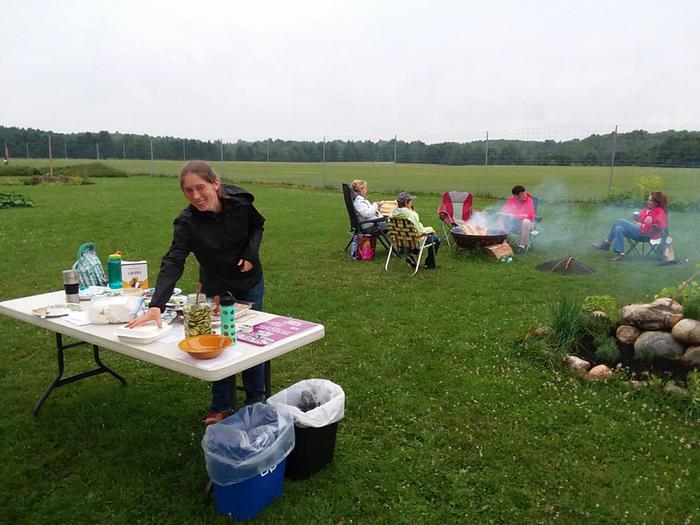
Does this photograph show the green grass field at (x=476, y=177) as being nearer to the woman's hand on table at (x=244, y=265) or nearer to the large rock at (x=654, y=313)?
the large rock at (x=654, y=313)

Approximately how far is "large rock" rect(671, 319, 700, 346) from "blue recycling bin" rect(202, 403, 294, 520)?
2.85 m

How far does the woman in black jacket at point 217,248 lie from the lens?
105 inches

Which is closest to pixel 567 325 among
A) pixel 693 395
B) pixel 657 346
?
pixel 657 346

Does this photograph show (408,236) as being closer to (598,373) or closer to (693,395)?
(598,373)

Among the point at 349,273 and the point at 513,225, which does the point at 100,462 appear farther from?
the point at 513,225

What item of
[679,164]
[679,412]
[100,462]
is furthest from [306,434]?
[679,164]

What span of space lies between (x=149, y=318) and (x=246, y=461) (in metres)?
0.86

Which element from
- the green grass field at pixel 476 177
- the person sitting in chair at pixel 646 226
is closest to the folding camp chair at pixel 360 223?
the person sitting in chair at pixel 646 226

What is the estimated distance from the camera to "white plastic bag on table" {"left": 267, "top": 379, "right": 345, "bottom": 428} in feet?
8.45

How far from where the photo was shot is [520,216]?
853 cm

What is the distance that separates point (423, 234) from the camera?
6840 millimetres

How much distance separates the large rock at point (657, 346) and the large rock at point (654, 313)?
0.22ft

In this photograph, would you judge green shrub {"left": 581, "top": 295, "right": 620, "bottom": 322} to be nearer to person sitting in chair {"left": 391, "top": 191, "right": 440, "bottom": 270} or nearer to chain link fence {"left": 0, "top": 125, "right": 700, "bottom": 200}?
person sitting in chair {"left": 391, "top": 191, "right": 440, "bottom": 270}

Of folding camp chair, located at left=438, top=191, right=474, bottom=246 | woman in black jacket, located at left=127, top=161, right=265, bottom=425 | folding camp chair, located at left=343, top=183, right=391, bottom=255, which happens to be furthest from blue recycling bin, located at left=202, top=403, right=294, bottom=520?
folding camp chair, located at left=438, top=191, right=474, bottom=246
